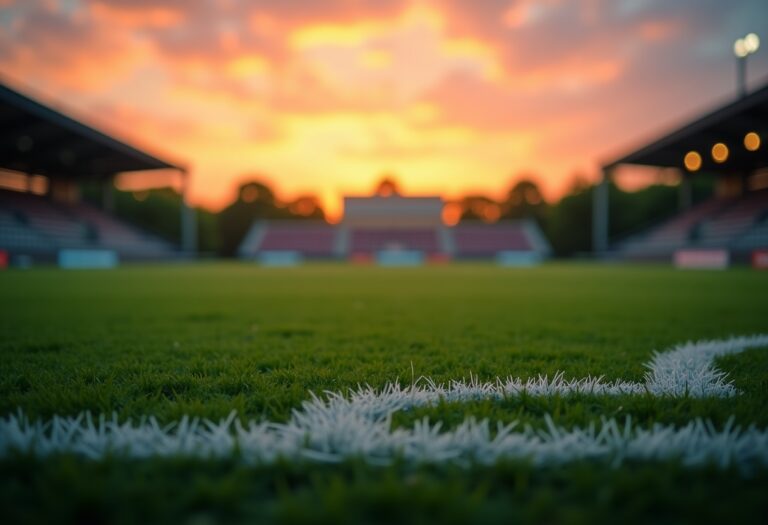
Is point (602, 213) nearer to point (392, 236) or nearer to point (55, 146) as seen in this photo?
point (392, 236)

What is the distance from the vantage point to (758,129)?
20.9 metres

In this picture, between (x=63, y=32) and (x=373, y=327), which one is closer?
(x=373, y=327)

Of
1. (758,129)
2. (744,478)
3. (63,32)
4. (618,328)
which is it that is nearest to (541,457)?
(744,478)

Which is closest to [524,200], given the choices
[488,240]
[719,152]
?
[488,240]

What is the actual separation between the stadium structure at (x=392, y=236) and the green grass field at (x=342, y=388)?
3385 centimetres

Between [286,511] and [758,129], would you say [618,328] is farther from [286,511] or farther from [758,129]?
[758,129]

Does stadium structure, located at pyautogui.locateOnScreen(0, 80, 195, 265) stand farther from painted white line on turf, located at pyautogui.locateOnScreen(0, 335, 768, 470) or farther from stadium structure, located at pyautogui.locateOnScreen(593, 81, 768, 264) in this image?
stadium structure, located at pyautogui.locateOnScreen(593, 81, 768, 264)

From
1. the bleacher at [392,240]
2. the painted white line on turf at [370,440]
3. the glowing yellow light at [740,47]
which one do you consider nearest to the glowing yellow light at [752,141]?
the glowing yellow light at [740,47]

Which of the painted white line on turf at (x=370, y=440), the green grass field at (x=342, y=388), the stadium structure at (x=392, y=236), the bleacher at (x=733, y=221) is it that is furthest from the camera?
the stadium structure at (x=392, y=236)

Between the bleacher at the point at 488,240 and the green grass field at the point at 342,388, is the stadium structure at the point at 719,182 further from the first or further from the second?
the green grass field at the point at 342,388

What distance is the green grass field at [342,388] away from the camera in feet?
2.95

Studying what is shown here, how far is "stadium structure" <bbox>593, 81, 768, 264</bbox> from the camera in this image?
66.2 ft

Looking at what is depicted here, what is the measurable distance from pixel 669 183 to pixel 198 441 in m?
52.8

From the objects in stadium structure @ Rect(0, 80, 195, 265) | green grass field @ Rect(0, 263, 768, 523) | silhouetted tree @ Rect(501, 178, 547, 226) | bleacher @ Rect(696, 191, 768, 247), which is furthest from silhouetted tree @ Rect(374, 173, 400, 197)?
green grass field @ Rect(0, 263, 768, 523)
